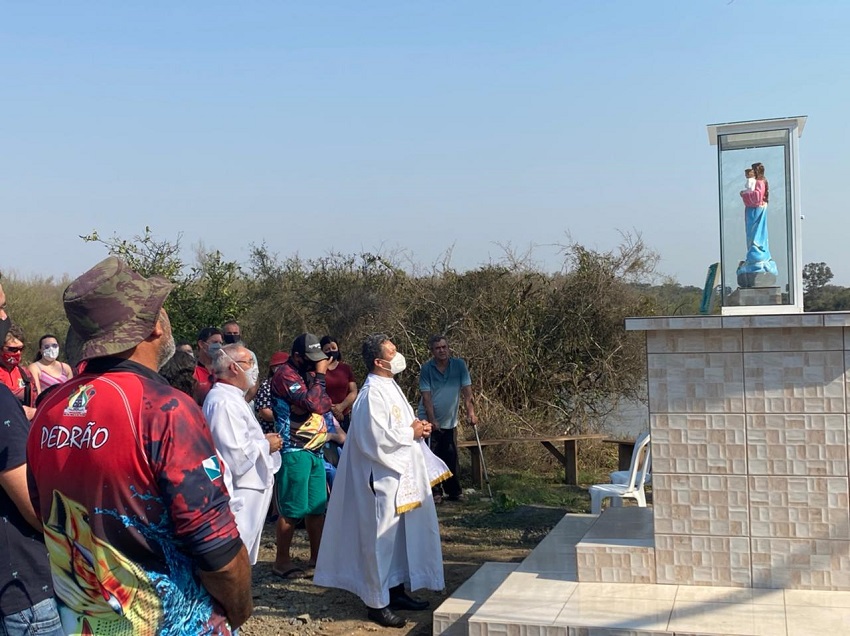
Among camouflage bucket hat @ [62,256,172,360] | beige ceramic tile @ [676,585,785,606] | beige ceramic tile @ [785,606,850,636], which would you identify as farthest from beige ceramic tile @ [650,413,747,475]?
camouflage bucket hat @ [62,256,172,360]

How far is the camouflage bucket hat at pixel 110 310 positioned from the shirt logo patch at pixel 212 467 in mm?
386

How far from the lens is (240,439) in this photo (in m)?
5.61

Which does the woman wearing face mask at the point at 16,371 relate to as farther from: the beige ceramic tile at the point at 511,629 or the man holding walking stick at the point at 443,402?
the man holding walking stick at the point at 443,402

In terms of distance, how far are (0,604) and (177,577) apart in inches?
37.4

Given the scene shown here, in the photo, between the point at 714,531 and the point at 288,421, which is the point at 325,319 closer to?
the point at 288,421

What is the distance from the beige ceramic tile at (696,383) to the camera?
477cm

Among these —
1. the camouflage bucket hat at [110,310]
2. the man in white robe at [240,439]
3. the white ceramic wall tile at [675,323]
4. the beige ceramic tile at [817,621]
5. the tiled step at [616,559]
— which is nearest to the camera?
the camouflage bucket hat at [110,310]

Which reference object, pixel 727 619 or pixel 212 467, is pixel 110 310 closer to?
pixel 212 467

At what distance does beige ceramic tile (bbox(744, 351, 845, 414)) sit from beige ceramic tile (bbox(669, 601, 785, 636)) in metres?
1.03

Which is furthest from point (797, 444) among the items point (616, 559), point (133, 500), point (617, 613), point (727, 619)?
point (133, 500)

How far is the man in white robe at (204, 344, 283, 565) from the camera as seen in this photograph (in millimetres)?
5566

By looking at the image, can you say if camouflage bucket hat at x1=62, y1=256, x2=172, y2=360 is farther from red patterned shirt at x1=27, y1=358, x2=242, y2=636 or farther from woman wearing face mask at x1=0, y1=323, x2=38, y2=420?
woman wearing face mask at x1=0, y1=323, x2=38, y2=420

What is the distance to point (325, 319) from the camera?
14609mm

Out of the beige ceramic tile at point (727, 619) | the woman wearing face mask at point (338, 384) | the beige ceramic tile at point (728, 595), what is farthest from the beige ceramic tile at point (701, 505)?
the woman wearing face mask at point (338, 384)
